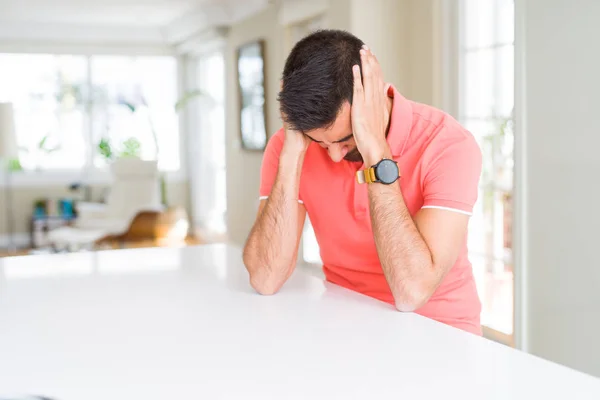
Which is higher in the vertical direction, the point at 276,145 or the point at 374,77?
the point at 374,77

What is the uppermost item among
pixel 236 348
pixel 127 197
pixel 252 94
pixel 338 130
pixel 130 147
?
pixel 252 94

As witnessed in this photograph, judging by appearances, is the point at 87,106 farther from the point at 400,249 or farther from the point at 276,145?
the point at 400,249

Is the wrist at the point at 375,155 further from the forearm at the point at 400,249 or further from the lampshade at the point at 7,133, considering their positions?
the lampshade at the point at 7,133

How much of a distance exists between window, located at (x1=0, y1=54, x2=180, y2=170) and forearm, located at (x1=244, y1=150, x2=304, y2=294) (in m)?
7.81

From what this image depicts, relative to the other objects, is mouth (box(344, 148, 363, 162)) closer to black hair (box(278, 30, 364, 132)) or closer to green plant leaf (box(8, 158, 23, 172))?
black hair (box(278, 30, 364, 132))

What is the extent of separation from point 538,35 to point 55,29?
733 centimetres

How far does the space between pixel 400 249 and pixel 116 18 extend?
7883mm

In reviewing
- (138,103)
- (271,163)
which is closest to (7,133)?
(138,103)

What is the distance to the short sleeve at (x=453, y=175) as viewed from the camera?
5.12 feet

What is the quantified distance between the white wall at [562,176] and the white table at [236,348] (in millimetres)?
1514

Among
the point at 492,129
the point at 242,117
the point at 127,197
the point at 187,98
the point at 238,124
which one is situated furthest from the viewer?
the point at 187,98

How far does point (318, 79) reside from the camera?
152 cm

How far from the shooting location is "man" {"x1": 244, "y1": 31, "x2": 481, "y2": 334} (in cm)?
154

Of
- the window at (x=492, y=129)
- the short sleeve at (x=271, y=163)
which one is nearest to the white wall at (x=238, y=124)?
the window at (x=492, y=129)
